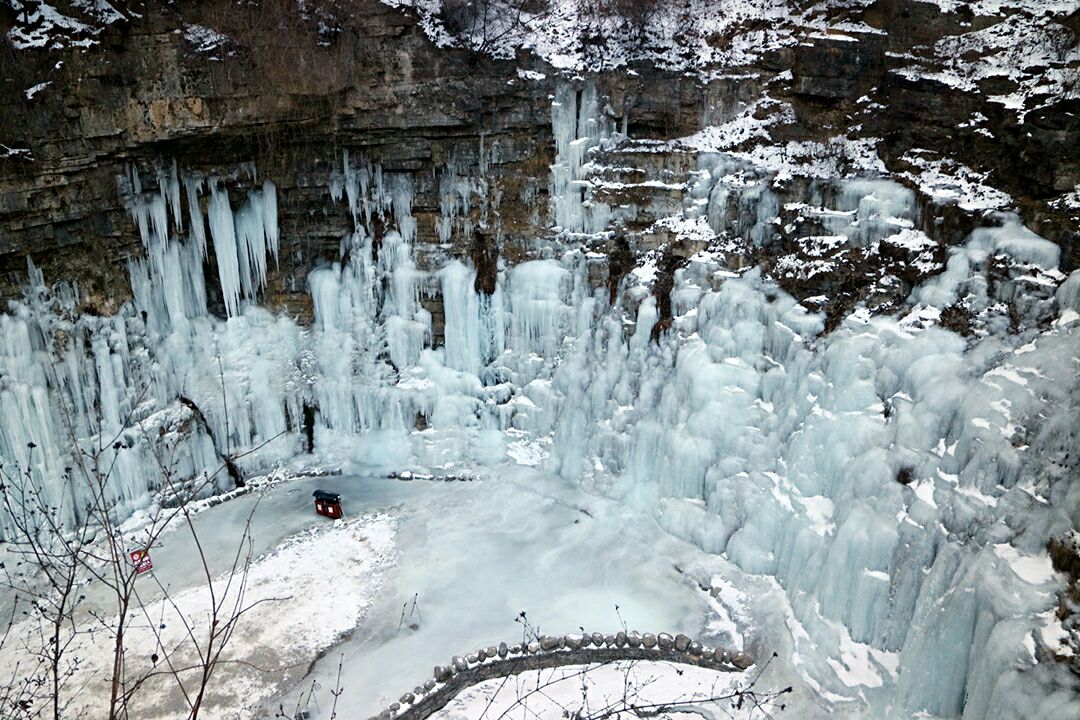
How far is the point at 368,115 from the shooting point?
1339cm

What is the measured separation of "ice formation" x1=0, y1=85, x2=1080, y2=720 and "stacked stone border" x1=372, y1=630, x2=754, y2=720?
3.72 feet

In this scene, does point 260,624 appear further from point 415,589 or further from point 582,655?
point 582,655

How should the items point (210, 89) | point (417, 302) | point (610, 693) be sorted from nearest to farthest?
point (610, 693)
point (210, 89)
point (417, 302)

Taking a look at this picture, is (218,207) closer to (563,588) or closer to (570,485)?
(570,485)

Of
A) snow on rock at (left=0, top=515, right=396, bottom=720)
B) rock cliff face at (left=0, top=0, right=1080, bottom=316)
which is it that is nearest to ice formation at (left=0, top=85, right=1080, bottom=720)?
rock cliff face at (left=0, top=0, right=1080, bottom=316)

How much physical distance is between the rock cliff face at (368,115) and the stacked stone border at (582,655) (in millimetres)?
5636

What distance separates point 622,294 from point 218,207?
712 centimetres

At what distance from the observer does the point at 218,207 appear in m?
13.4

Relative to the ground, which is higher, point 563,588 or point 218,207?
point 218,207

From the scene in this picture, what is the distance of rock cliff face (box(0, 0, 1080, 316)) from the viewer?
11.6 metres

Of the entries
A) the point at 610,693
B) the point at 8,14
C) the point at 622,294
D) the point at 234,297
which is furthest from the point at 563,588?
the point at 8,14

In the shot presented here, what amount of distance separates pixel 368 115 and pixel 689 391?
23.5ft

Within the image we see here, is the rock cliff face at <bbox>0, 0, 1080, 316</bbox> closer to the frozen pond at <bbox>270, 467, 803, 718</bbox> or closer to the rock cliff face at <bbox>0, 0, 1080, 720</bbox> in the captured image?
the rock cliff face at <bbox>0, 0, 1080, 720</bbox>

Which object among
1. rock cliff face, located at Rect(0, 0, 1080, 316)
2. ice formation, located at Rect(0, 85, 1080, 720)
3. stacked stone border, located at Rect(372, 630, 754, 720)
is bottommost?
stacked stone border, located at Rect(372, 630, 754, 720)
